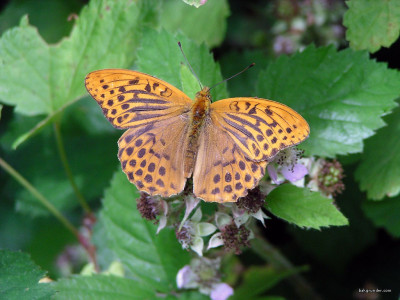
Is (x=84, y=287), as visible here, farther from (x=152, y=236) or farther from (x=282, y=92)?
(x=282, y=92)

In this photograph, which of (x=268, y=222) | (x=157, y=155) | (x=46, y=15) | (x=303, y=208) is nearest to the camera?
(x=303, y=208)

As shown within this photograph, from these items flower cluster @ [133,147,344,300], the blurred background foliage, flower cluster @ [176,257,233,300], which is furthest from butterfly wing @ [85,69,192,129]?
the blurred background foliage

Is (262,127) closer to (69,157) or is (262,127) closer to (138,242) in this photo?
(138,242)

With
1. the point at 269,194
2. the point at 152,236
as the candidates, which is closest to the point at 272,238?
the point at 152,236


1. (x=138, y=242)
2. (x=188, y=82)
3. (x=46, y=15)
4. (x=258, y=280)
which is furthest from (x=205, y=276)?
(x=46, y=15)

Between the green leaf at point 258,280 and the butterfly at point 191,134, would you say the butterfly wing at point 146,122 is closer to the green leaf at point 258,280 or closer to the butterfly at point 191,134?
the butterfly at point 191,134
